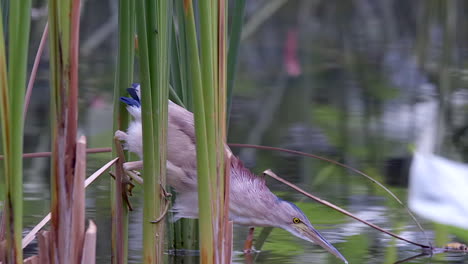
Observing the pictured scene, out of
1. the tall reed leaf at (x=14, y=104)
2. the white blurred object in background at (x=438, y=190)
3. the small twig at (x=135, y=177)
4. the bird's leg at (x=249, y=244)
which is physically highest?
the tall reed leaf at (x=14, y=104)

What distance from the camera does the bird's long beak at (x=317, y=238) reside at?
1.94 meters

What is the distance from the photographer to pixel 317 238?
6.46ft

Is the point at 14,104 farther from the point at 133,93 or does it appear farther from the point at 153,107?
the point at 133,93

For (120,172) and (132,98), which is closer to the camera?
(120,172)

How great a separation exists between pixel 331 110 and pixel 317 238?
1.87m

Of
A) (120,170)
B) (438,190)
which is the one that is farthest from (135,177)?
(438,190)

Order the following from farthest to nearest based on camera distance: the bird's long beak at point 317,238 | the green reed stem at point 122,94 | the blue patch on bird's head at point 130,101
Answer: the bird's long beak at point 317,238 < the blue patch on bird's head at point 130,101 < the green reed stem at point 122,94

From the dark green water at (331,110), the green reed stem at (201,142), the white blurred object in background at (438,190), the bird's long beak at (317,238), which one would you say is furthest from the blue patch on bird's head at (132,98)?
the white blurred object in background at (438,190)

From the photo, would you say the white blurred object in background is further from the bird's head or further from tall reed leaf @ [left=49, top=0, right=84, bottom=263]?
tall reed leaf @ [left=49, top=0, right=84, bottom=263]

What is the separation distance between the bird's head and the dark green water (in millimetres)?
30

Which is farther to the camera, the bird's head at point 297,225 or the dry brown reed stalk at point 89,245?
the bird's head at point 297,225

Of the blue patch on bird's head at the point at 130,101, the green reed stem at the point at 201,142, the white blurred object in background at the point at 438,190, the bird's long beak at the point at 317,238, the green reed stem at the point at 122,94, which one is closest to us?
the green reed stem at the point at 201,142

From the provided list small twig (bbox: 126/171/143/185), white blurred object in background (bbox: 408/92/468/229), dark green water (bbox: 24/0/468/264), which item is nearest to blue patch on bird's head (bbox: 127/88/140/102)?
small twig (bbox: 126/171/143/185)

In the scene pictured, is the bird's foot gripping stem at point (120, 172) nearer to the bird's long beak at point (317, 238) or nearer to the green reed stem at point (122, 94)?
the green reed stem at point (122, 94)
